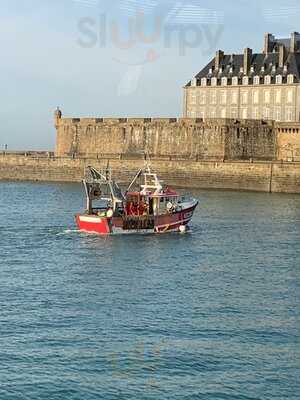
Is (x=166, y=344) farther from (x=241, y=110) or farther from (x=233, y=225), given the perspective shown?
(x=241, y=110)

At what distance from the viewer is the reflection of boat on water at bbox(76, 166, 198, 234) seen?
32.5 metres

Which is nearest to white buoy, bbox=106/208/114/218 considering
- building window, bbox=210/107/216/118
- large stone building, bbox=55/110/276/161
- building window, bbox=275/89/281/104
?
large stone building, bbox=55/110/276/161

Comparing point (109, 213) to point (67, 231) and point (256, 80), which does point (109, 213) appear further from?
point (256, 80)

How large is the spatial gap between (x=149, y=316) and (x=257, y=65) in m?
55.6

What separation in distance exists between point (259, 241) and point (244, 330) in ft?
47.9

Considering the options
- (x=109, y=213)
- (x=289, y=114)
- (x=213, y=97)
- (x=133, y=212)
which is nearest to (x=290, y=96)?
(x=289, y=114)

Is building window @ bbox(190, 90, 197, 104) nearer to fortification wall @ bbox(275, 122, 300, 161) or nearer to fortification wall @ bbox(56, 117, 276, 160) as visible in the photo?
fortification wall @ bbox(56, 117, 276, 160)

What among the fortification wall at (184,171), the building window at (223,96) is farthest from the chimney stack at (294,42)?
the fortification wall at (184,171)

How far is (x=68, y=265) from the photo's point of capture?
24766mm

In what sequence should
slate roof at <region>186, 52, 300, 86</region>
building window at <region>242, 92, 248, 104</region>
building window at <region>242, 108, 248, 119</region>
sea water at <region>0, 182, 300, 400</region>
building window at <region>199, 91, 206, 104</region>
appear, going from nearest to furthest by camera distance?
1. sea water at <region>0, 182, 300, 400</region>
2. slate roof at <region>186, 52, 300, 86</region>
3. building window at <region>242, 92, 248, 104</region>
4. building window at <region>242, 108, 248, 119</region>
5. building window at <region>199, 91, 206, 104</region>

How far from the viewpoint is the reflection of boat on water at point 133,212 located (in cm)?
3250

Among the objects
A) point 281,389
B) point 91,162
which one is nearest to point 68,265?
point 281,389

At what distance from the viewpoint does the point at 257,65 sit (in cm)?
7056

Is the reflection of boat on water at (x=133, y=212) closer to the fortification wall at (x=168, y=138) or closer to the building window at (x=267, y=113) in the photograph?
the fortification wall at (x=168, y=138)
